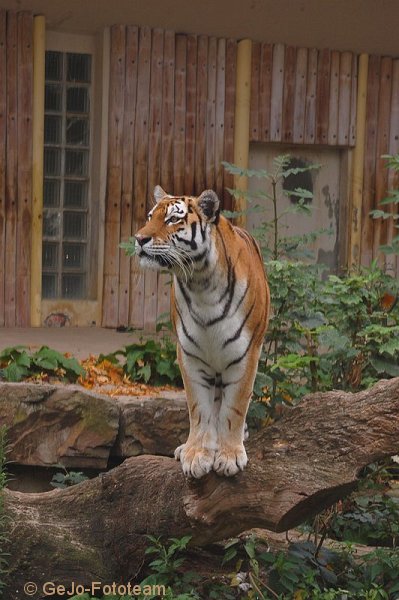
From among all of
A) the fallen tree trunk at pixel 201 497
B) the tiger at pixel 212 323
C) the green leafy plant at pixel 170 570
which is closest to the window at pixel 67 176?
the fallen tree trunk at pixel 201 497

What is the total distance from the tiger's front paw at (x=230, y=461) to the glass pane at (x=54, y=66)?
236 inches

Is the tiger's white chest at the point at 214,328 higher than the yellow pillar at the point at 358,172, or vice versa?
the yellow pillar at the point at 358,172

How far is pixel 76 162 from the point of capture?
34.1 feet

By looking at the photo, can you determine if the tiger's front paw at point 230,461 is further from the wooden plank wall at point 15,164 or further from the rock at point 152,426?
the wooden plank wall at point 15,164

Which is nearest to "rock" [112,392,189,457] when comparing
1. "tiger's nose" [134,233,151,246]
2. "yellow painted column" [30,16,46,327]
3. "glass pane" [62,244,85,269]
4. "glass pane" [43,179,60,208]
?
"tiger's nose" [134,233,151,246]

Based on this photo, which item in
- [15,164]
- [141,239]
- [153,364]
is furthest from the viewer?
[15,164]

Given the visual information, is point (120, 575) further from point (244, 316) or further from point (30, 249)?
point (30, 249)

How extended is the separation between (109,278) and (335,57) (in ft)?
9.75

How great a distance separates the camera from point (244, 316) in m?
4.89

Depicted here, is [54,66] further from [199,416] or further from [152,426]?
[199,416]

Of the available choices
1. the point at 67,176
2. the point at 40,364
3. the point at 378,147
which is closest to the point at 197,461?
the point at 40,364

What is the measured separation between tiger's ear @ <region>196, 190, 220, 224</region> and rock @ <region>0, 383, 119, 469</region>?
8.16 ft

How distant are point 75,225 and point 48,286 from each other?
1.95 ft

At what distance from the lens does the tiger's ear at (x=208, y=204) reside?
478 centimetres
